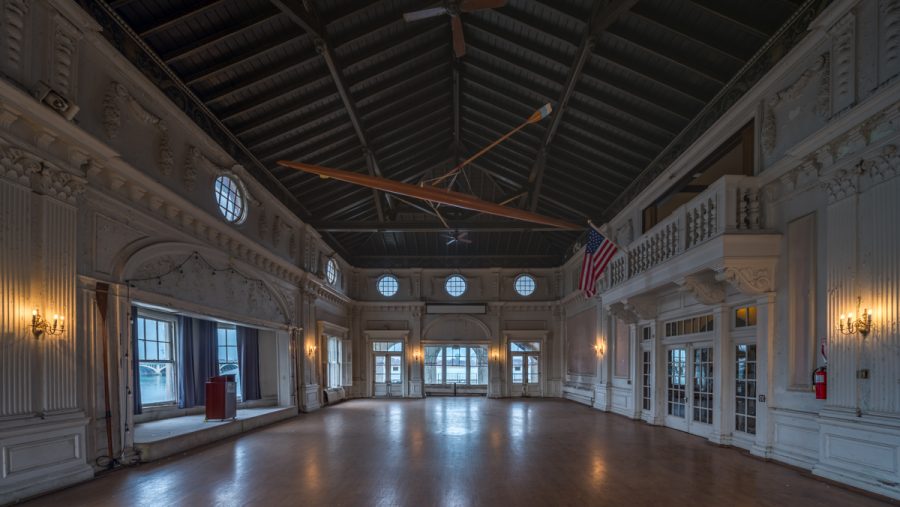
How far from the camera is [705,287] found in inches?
354

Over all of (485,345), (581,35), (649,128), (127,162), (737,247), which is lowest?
(485,345)

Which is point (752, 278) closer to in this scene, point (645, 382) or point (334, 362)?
point (645, 382)

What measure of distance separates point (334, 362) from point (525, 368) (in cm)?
761

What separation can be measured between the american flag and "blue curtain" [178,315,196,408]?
958 cm

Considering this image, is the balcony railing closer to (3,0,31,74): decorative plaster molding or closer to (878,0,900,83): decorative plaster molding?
(878,0,900,83): decorative plaster molding

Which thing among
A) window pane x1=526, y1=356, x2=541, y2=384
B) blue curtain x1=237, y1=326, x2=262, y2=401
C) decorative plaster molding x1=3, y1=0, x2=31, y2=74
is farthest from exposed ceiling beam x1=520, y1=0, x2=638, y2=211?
window pane x1=526, y1=356, x2=541, y2=384

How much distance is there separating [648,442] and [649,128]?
596 cm

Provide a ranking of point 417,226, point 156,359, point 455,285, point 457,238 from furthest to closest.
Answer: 1. point 455,285
2. point 457,238
3. point 417,226
4. point 156,359

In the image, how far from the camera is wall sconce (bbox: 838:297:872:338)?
5.71m

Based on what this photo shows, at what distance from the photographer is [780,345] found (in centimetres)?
740

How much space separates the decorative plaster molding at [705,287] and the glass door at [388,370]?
46.1ft

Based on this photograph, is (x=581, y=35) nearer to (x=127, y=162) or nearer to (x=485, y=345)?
(x=127, y=162)

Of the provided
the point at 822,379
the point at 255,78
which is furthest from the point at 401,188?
the point at 822,379

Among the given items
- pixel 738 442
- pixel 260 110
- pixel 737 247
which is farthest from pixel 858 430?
pixel 260 110
